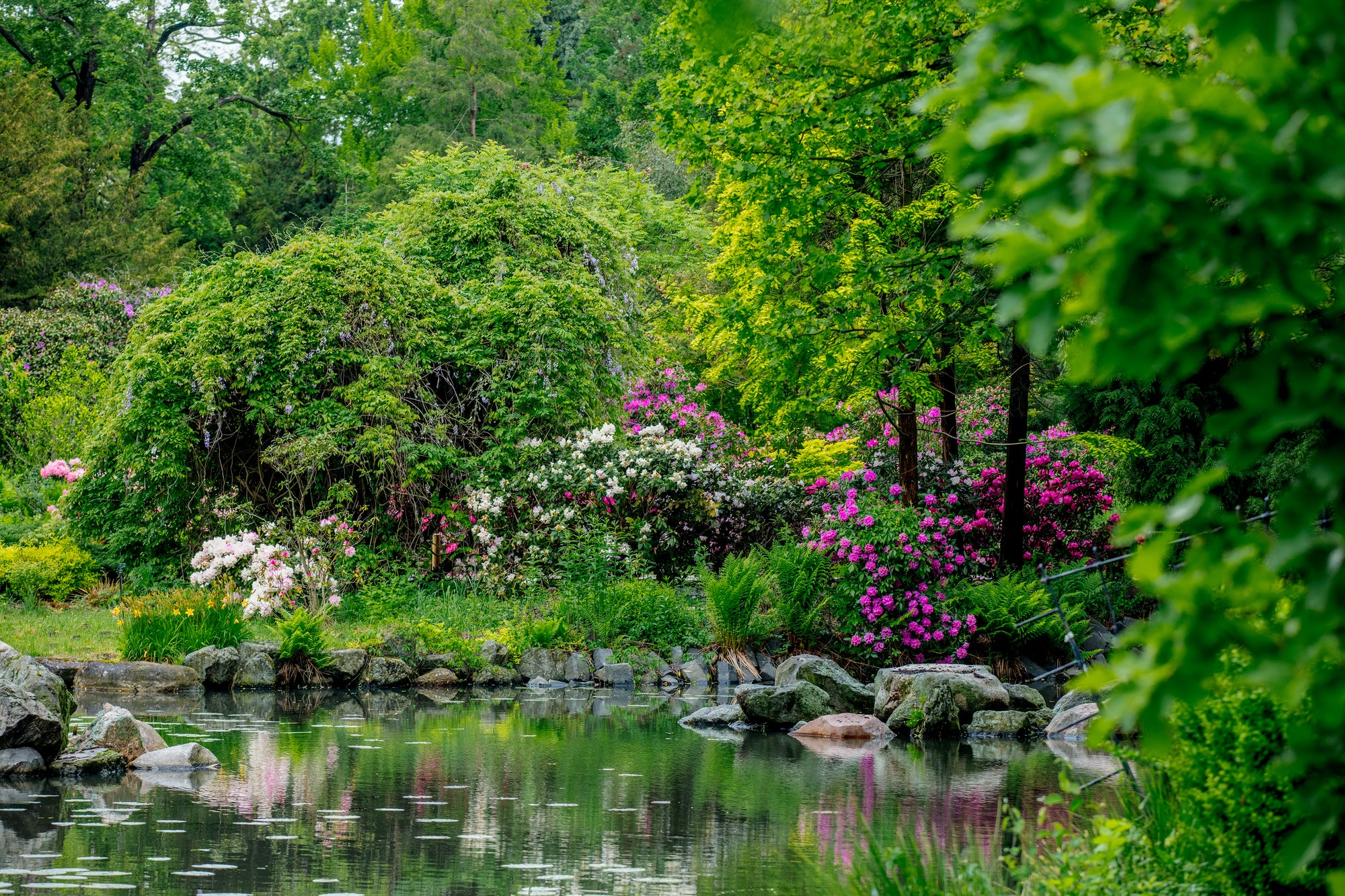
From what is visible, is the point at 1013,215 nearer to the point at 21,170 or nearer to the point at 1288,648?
the point at 1288,648

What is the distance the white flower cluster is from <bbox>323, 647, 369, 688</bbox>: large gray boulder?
44.6 inches

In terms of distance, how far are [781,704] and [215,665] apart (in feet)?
17.0

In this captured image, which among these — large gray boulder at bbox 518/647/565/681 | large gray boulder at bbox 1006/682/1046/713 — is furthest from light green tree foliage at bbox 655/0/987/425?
large gray boulder at bbox 518/647/565/681

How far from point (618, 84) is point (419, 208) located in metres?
19.7

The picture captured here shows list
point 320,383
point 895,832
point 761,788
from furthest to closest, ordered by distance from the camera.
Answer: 1. point 320,383
2. point 761,788
3. point 895,832

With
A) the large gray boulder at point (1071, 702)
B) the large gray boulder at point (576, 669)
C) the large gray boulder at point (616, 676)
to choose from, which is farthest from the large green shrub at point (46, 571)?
the large gray boulder at point (1071, 702)

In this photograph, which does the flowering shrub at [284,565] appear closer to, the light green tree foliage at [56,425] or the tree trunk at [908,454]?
the light green tree foliage at [56,425]

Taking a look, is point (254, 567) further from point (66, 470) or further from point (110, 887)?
point (110, 887)

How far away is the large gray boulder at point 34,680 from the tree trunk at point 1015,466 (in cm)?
923

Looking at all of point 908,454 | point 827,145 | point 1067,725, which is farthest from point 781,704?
point 908,454

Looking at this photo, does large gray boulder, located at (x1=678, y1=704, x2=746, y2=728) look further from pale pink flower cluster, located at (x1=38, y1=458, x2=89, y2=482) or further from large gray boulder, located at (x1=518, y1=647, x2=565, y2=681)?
pale pink flower cluster, located at (x1=38, y1=458, x2=89, y2=482)

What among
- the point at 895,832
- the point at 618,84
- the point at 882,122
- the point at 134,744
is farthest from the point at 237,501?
the point at 618,84

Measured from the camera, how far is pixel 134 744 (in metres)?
7.49

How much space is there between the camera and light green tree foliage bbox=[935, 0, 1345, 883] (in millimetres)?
1491
